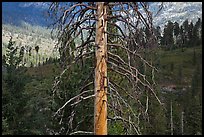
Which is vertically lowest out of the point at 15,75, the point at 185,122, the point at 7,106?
the point at 185,122

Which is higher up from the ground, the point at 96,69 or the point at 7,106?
the point at 96,69

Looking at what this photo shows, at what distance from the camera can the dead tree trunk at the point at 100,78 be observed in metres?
5.44

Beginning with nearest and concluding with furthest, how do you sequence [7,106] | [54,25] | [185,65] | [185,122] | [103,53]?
[103,53] → [54,25] → [7,106] → [185,122] → [185,65]

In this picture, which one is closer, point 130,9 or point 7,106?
point 130,9

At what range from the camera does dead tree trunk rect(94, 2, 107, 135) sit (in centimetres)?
544

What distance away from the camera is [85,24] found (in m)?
6.00

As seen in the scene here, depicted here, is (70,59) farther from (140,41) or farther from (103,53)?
(140,41)

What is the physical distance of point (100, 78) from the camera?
5445mm

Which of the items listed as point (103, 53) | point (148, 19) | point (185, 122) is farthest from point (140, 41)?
point (185, 122)

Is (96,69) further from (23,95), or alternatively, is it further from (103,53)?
(23,95)

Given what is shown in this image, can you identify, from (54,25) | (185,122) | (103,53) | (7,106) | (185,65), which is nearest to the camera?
(103,53)

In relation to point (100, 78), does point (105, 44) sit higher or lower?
higher

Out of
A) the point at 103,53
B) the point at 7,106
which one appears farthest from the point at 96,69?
the point at 7,106

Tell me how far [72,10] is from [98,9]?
0.52 meters
